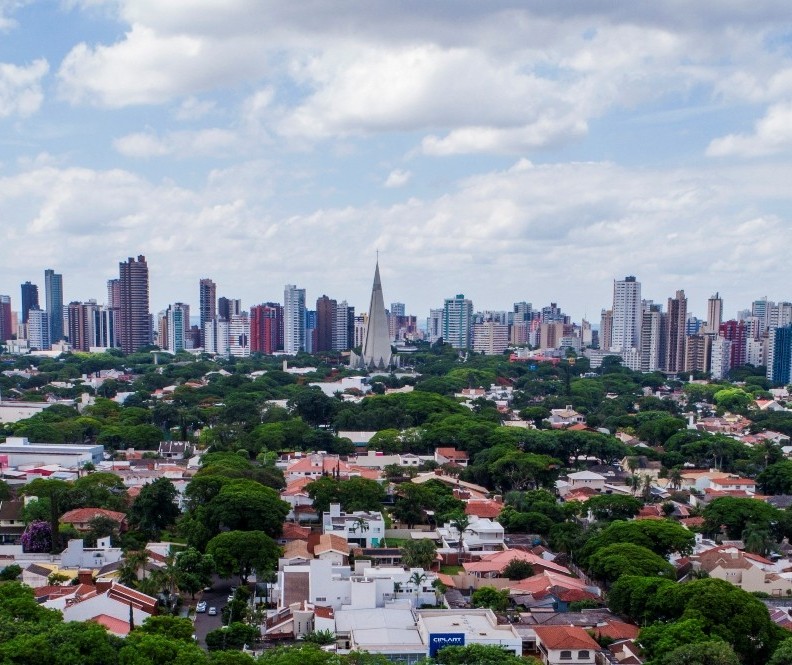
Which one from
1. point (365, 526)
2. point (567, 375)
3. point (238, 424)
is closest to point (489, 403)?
point (238, 424)

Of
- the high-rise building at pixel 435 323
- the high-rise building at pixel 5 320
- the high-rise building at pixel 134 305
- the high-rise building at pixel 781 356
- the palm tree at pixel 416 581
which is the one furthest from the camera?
the high-rise building at pixel 435 323

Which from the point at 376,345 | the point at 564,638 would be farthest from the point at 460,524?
the point at 376,345

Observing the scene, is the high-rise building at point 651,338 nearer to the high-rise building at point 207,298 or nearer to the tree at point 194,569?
the high-rise building at point 207,298

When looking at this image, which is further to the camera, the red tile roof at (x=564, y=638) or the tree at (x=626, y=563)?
A: the tree at (x=626, y=563)

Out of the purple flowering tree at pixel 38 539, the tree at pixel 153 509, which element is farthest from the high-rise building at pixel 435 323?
the purple flowering tree at pixel 38 539

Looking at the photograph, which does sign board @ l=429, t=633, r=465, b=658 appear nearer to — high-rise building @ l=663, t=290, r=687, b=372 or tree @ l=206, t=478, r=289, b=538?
tree @ l=206, t=478, r=289, b=538

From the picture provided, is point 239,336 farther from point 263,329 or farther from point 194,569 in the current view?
point 194,569


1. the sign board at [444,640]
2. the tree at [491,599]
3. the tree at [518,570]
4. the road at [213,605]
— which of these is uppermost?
the sign board at [444,640]
